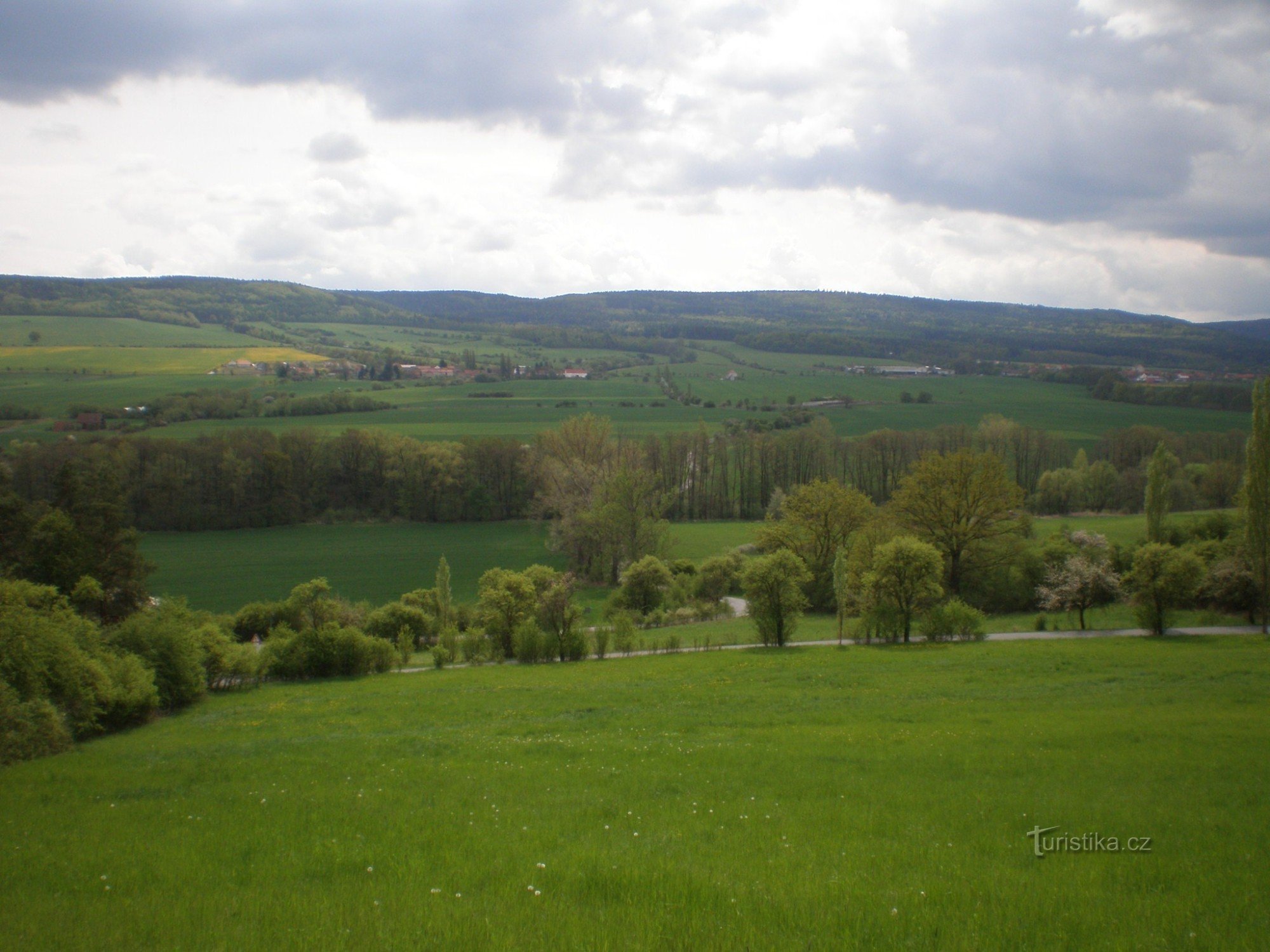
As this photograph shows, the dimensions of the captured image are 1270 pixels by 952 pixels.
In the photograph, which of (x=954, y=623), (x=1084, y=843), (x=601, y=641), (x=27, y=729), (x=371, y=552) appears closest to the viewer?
(x=1084, y=843)

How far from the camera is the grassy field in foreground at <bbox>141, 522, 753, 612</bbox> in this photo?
58.6 m

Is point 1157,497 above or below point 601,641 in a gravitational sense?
above

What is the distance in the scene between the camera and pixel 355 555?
230 feet

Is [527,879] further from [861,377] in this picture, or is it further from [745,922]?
[861,377]

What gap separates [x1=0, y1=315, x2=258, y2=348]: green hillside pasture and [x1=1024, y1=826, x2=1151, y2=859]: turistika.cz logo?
149716 mm

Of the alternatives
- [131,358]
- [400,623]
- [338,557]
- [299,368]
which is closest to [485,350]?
[299,368]

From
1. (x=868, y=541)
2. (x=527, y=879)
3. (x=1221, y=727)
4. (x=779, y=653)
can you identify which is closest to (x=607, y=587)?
(x=868, y=541)

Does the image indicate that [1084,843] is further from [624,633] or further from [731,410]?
[731,410]

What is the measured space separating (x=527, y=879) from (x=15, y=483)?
7726 centimetres

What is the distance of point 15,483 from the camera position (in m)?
65.0

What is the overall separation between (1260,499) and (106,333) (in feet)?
561

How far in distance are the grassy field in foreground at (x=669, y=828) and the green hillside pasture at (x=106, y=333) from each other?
455 ft

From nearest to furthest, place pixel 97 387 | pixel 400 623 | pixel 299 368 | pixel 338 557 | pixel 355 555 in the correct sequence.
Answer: pixel 400 623 < pixel 338 557 < pixel 355 555 < pixel 97 387 < pixel 299 368

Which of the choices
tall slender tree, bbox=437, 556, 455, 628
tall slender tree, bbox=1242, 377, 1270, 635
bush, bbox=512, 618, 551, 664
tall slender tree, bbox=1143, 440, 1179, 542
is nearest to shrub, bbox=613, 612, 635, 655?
bush, bbox=512, 618, 551, 664
